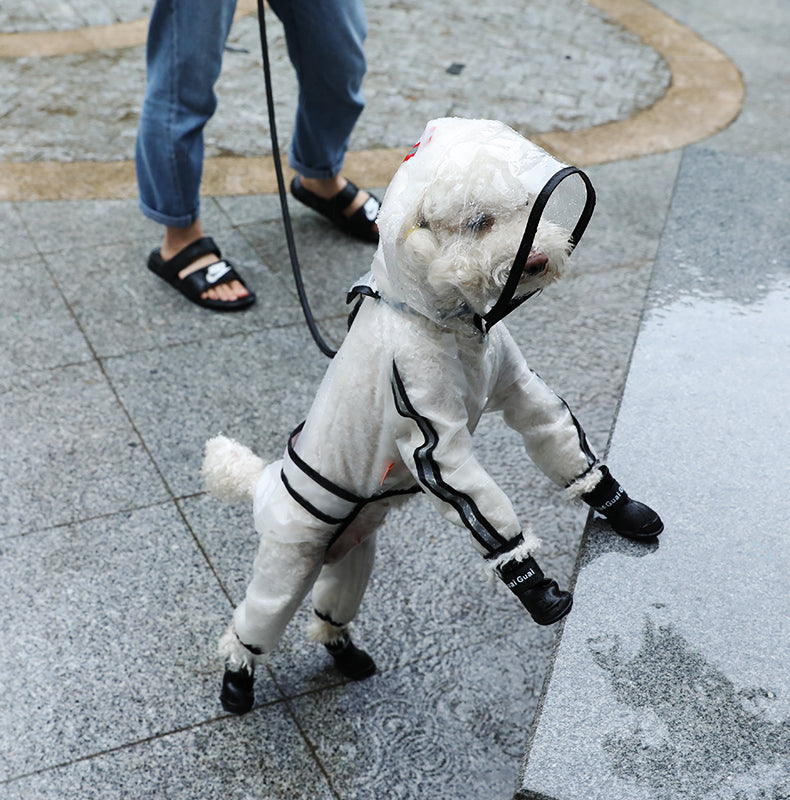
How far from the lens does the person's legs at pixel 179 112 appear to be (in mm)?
3393

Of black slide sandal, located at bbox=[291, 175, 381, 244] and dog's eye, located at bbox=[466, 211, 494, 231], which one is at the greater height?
dog's eye, located at bbox=[466, 211, 494, 231]

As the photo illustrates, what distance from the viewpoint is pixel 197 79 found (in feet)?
11.5

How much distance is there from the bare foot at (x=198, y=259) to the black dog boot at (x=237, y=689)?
177 cm

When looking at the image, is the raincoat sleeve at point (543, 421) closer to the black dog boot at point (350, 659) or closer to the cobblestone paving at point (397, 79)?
the black dog boot at point (350, 659)

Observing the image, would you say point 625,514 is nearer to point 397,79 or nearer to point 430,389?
point 430,389

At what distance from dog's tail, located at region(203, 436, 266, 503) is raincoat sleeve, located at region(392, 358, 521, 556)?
0.55m

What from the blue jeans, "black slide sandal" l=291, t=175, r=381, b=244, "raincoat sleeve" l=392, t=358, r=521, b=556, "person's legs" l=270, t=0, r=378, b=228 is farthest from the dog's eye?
"black slide sandal" l=291, t=175, r=381, b=244

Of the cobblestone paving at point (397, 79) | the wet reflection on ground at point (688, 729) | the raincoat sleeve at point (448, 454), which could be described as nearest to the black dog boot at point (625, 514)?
the wet reflection on ground at point (688, 729)

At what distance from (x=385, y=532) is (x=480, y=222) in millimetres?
1412

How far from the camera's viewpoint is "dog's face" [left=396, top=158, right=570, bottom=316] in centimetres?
159

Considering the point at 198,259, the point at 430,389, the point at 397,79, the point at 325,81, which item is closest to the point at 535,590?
the point at 430,389

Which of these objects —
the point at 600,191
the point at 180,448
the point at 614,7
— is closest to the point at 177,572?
the point at 180,448

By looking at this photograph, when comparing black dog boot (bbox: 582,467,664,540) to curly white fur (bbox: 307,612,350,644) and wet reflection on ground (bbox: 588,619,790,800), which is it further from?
curly white fur (bbox: 307,612,350,644)

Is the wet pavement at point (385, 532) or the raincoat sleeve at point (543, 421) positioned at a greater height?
the raincoat sleeve at point (543, 421)
